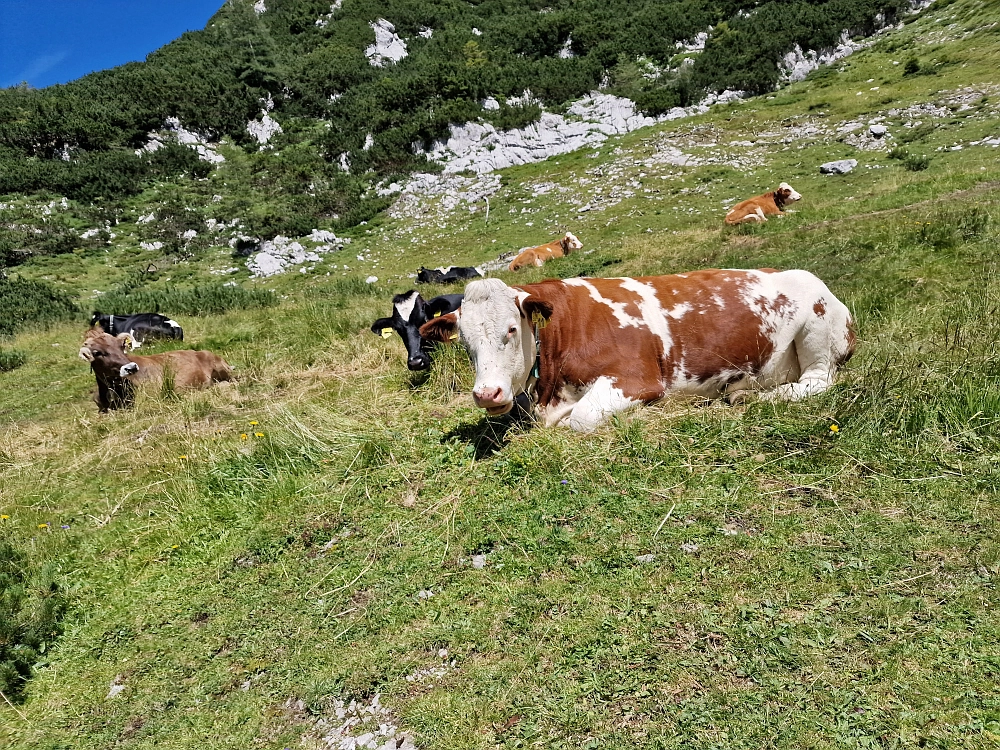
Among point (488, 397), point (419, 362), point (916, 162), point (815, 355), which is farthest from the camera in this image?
point (916, 162)

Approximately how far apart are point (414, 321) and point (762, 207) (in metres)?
Result: 11.1

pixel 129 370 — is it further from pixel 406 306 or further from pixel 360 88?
pixel 360 88

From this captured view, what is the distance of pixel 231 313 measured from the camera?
15375 mm

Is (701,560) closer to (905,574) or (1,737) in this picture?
(905,574)

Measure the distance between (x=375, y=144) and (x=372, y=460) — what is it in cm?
3756

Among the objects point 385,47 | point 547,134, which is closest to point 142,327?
point 547,134

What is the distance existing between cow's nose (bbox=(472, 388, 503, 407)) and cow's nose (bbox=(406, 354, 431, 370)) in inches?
111

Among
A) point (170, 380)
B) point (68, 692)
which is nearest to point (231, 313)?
point (170, 380)

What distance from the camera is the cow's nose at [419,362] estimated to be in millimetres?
6672

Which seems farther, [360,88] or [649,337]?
[360,88]

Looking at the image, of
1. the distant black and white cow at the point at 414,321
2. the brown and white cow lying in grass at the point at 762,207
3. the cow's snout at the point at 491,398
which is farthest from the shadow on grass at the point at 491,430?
the brown and white cow lying in grass at the point at 762,207

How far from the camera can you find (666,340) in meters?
4.87

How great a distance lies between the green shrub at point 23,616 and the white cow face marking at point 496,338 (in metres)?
3.14

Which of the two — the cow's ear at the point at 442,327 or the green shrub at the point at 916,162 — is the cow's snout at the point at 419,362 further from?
the green shrub at the point at 916,162
